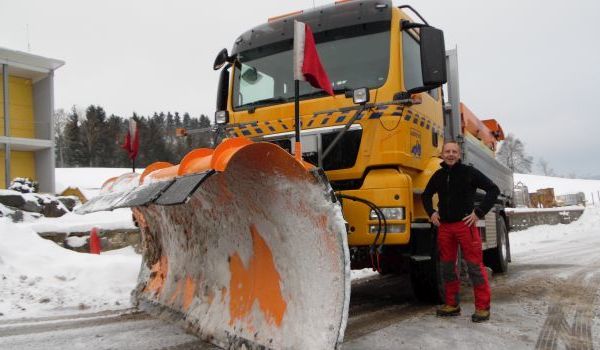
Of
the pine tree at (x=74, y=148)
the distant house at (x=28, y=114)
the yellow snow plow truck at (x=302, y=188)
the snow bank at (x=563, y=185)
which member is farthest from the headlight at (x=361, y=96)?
the pine tree at (x=74, y=148)

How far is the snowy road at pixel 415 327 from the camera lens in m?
3.72

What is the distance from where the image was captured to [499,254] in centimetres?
752

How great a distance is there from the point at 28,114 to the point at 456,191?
23.1 metres

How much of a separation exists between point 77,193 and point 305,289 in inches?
762

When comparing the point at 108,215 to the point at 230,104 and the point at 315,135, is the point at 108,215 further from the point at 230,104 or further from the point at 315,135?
the point at 315,135

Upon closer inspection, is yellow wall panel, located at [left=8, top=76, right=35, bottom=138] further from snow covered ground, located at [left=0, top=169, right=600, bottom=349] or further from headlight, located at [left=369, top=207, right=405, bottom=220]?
headlight, located at [left=369, top=207, right=405, bottom=220]

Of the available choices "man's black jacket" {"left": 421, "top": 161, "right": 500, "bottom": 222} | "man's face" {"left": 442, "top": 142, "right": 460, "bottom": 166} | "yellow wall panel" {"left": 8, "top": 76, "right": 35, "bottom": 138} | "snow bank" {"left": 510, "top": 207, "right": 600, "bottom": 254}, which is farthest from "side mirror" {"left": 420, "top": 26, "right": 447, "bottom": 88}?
"yellow wall panel" {"left": 8, "top": 76, "right": 35, "bottom": 138}

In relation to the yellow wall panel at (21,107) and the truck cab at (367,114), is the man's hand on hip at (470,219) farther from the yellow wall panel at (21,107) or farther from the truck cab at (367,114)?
the yellow wall panel at (21,107)

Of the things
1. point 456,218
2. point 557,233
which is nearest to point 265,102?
point 456,218

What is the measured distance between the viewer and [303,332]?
2.87 metres

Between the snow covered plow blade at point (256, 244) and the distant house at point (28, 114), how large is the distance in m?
Answer: 20.3

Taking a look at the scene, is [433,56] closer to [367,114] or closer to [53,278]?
[367,114]

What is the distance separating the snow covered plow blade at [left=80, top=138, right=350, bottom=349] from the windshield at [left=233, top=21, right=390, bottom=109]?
1660mm

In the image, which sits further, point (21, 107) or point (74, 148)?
point (74, 148)
